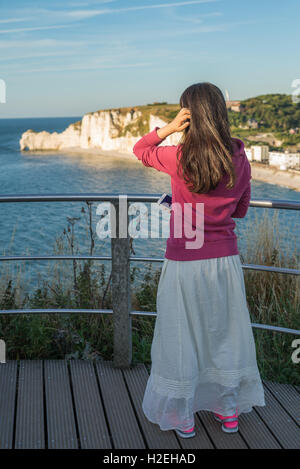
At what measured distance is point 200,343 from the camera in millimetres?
2055

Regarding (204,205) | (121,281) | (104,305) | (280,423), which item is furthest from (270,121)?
(204,205)

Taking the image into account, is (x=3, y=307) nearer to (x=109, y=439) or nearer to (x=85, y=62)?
(x=109, y=439)

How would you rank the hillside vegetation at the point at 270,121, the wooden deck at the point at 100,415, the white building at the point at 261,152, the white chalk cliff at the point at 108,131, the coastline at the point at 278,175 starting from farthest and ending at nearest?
the white chalk cliff at the point at 108,131 < the coastline at the point at 278,175 < the hillside vegetation at the point at 270,121 < the white building at the point at 261,152 < the wooden deck at the point at 100,415

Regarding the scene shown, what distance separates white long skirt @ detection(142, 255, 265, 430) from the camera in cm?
198

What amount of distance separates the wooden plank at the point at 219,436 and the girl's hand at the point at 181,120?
1249mm

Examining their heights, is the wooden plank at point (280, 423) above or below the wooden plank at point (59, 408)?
above

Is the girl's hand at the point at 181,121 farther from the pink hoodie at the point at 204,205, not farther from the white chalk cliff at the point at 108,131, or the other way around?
the white chalk cliff at the point at 108,131

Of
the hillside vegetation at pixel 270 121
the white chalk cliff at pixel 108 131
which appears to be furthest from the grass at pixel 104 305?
the white chalk cliff at pixel 108 131

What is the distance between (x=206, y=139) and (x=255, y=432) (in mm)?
1250

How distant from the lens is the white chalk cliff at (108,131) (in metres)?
83.1

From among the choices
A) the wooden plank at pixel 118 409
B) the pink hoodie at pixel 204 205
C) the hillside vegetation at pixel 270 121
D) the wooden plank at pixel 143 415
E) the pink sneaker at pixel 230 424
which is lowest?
the wooden plank at pixel 118 409

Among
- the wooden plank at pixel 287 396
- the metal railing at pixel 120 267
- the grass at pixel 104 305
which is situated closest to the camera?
the wooden plank at pixel 287 396

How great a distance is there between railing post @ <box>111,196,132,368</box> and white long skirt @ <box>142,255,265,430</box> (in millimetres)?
574

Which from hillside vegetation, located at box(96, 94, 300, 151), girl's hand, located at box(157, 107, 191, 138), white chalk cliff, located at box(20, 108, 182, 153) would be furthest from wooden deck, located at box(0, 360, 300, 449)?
white chalk cliff, located at box(20, 108, 182, 153)
